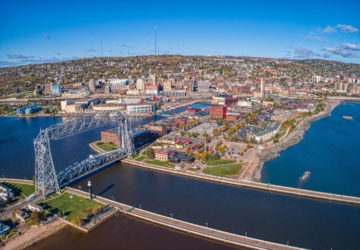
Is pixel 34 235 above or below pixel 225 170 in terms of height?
below

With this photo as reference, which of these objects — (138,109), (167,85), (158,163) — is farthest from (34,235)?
(167,85)

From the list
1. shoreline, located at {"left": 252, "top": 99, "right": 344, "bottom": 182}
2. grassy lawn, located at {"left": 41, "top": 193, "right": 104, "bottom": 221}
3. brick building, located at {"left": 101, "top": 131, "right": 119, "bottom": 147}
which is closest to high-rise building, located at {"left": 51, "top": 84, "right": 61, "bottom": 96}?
brick building, located at {"left": 101, "top": 131, "right": 119, "bottom": 147}

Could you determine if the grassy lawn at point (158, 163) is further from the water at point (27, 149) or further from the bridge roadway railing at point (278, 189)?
the water at point (27, 149)

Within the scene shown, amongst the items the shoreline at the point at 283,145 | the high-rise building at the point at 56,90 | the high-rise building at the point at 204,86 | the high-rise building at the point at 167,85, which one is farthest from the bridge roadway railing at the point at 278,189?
the high-rise building at the point at 56,90

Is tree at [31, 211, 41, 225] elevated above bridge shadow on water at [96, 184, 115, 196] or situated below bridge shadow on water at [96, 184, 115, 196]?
above

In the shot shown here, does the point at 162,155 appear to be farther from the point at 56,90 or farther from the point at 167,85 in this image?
the point at 56,90

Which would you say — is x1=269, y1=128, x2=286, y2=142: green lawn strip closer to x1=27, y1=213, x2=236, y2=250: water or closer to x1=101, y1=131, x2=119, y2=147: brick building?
x1=101, y1=131, x2=119, y2=147: brick building
